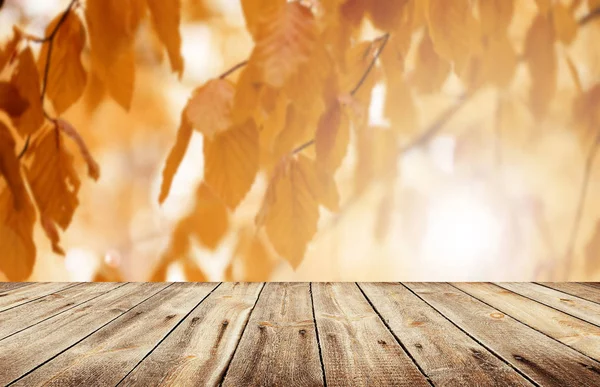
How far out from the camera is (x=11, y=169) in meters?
1.30

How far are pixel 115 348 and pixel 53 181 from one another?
0.71 metres

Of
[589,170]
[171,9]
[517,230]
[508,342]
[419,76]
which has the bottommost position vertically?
[508,342]

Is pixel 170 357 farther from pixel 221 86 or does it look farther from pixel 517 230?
pixel 517 230

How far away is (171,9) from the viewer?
1.30 meters

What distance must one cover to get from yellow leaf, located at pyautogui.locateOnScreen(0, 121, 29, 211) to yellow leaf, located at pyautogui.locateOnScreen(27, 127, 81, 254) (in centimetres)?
3

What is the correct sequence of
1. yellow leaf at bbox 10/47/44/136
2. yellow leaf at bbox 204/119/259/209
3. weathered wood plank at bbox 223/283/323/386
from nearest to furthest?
weathered wood plank at bbox 223/283/323/386, yellow leaf at bbox 204/119/259/209, yellow leaf at bbox 10/47/44/136

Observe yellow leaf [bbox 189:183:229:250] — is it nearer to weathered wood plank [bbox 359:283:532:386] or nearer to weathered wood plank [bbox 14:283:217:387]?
weathered wood plank [bbox 14:283:217:387]

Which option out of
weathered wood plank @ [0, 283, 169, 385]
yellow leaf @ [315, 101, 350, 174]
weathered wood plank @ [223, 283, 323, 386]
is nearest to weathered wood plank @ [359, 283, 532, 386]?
weathered wood plank @ [223, 283, 323, 386]

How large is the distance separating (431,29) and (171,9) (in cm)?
63

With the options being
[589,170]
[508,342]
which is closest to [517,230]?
[589,170]

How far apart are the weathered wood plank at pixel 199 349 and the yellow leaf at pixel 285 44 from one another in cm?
50

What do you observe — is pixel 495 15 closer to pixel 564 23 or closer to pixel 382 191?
pixel 564 23

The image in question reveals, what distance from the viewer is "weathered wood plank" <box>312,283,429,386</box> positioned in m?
0.62

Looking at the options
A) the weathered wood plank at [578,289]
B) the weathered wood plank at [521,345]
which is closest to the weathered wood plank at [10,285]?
the weathered wood plank at [521,345]
